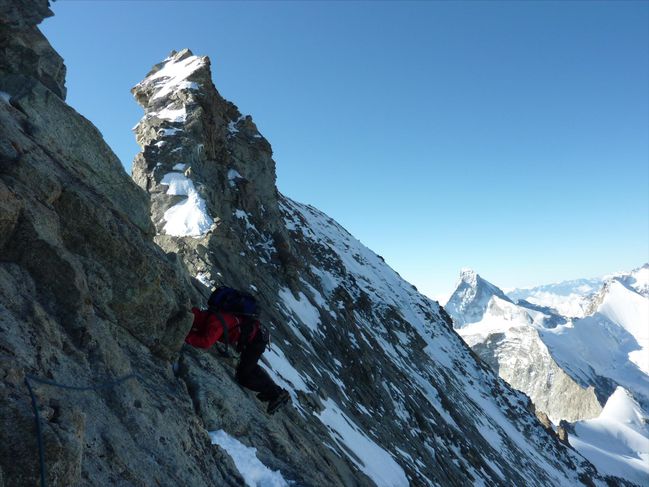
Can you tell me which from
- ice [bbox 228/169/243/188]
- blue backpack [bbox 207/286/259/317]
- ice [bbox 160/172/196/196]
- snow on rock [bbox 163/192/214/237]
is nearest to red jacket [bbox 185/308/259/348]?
blue backpack [bbox 207/286/259/317]

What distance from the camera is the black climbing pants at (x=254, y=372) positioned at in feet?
30.0

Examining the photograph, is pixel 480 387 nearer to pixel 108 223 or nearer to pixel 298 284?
pixel 298 284

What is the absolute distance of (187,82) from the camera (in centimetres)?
3019

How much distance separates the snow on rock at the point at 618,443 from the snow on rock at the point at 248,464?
463ft

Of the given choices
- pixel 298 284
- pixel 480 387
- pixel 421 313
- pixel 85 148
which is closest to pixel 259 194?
pixel 298 284

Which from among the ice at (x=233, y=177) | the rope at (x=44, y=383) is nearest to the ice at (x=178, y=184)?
the ice at (x=233, y=177)

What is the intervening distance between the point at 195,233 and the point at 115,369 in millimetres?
17985

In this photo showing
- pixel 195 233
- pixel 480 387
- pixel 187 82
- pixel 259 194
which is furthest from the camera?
pixel 480 387

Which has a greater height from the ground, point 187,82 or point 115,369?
point 187,82

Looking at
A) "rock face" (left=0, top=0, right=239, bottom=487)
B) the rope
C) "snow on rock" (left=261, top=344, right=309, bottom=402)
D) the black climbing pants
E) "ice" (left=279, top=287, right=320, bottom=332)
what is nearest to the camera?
the rope

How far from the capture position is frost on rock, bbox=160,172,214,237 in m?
23.8

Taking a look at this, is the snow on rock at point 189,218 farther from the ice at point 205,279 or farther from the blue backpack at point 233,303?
the blue backpack at point 233,303

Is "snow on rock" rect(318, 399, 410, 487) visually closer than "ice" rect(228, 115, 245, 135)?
Yes

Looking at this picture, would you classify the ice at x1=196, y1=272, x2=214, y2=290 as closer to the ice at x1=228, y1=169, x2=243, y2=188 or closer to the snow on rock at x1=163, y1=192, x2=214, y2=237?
the snow on rock at x1=163, y1=192, x2=214, y2=237
